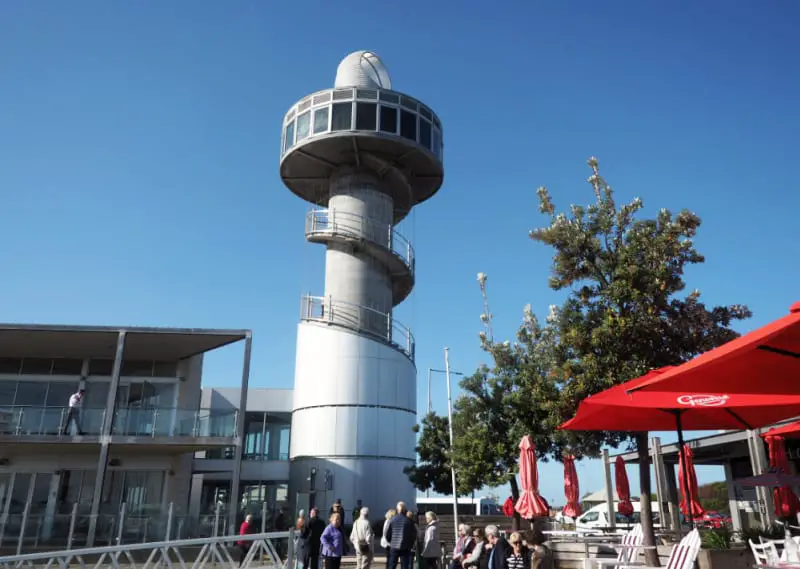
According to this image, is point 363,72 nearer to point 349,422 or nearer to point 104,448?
point 349,422

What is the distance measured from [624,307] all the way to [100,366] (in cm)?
1958

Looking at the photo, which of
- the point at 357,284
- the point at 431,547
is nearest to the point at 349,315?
the point at 357,284

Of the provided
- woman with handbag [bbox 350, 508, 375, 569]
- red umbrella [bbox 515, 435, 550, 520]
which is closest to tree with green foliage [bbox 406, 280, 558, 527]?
red umbrella [bbox 515, 435, 550, 520]

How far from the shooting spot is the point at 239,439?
64.1 ft

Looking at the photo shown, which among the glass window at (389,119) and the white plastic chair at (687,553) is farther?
the glass window at (389,119)

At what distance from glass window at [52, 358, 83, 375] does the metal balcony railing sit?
3.98 meters

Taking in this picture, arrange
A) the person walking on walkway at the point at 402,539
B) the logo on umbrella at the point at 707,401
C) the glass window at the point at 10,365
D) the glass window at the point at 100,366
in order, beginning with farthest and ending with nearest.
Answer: the glass window at the point at 100,366 → the glass window at the point at 10,365 → the person walking on walkway at the point at 402,539 → the logo on umbrella at the point at 707,401

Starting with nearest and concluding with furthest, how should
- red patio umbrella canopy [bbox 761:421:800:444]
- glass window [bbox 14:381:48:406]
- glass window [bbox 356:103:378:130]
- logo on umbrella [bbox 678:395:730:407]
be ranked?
logo on umbrella [bbox 678:395:730:407] → red patio umbrella canopy [bbox 761:421:800:444] → glass window [bbox 14:381:48:406] → glass window [bbox 356:103:378:130]

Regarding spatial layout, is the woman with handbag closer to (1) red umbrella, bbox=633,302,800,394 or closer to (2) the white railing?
(2) the white railing

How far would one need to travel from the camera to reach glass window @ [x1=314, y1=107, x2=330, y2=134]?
2697cm

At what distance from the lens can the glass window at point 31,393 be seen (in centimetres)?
2295

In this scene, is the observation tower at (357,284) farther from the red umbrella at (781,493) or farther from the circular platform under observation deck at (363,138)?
the red umbrella at (781,493)

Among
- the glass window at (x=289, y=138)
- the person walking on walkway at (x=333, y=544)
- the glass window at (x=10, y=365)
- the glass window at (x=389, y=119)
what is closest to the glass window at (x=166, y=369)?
the glass window at (x=10, y=365)

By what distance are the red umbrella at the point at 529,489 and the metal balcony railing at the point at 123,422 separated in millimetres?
10580
